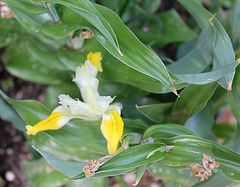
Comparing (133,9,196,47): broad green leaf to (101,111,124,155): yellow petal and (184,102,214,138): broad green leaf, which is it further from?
(101,111,124,155): yellow petal

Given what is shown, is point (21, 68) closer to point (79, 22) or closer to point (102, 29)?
point (79, 22)

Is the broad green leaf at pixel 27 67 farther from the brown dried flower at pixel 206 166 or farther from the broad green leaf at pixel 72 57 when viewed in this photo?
the brown dried flower at pixel 206 166

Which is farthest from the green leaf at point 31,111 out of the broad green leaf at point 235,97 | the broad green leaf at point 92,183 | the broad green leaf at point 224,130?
the broad green leaf at point 224,130

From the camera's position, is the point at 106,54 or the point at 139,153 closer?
the point at 139,153

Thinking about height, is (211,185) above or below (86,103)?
below

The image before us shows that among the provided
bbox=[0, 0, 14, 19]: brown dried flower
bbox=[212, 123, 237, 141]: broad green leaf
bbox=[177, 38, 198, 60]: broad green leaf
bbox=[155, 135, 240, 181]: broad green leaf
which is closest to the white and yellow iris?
bbox=[155, 135, 240, 181]: broad green leaf

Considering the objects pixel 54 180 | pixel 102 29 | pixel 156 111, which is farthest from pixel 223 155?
pixel 54 180
